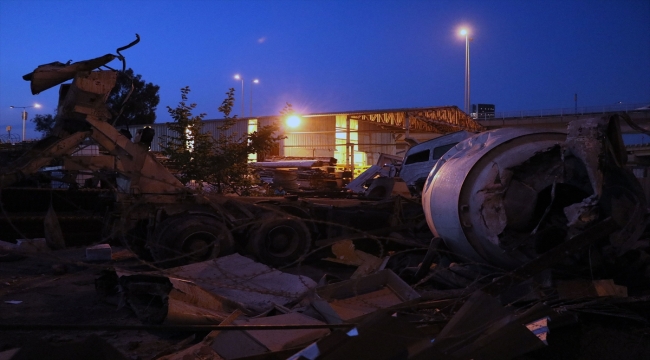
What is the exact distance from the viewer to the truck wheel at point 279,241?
10.1 m

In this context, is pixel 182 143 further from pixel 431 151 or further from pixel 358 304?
pixel 358 304

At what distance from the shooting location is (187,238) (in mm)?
9273

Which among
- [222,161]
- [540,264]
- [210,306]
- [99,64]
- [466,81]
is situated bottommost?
[210,306]

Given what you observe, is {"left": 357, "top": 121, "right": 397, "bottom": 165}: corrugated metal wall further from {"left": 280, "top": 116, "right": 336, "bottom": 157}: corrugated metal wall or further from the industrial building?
{"left": 280, "top": 116, "right": 336, "bottom": 157}: corrugated metal wall

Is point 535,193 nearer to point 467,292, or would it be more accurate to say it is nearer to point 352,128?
point 467,292

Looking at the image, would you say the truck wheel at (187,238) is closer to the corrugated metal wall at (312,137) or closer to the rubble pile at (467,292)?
the rubble pile at (467,292)

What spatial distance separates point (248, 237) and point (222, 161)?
3.02 m

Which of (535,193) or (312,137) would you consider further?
(312,137)

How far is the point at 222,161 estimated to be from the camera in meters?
12.8

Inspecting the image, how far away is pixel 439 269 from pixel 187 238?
14.7ft

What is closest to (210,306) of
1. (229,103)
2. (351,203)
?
(351,203)

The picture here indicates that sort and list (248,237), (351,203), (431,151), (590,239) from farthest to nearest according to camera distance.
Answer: (431,151) → (351,203) → (248,237) → (590,239)

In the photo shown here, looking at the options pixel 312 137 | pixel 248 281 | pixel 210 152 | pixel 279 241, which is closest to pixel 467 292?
pixel 248 281

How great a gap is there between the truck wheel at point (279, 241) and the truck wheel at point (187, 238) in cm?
64
